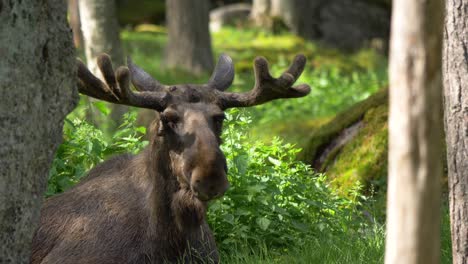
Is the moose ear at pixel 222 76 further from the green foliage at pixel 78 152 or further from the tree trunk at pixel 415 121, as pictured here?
the tree trunk at pixel 415 121

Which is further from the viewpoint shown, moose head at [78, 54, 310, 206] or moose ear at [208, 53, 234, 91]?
moose ear at [208, 53, 234, 91]

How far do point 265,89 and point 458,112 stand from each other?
1.83 metres

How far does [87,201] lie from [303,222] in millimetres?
1891

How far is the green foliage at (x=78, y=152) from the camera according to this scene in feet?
26.6

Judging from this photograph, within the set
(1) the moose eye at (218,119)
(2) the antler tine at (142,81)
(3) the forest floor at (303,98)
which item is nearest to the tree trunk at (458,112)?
(3) the forest floor at (303,98)

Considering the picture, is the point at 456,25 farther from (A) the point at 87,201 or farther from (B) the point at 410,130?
(A) the point at 87,201

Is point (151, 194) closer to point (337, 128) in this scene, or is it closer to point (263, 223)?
point (263, 223)

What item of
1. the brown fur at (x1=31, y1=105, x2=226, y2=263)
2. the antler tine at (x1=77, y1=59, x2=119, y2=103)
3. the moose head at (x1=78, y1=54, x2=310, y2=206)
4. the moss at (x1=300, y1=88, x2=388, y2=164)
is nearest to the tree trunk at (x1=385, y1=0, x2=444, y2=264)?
the moose head at (x1=78, y1=54, x2=310, y2=206)

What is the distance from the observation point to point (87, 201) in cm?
732

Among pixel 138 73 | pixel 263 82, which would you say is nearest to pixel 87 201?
pixel 138 73

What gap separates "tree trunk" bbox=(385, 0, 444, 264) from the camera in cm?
418

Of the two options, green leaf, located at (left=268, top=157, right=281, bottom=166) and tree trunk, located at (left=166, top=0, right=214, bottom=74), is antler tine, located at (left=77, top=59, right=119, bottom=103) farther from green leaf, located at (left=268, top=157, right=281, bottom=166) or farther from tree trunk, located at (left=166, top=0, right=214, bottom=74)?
tree trunk, located at (left=166, top=0, right=214, bottom=74)

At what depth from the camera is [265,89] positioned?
736 cm

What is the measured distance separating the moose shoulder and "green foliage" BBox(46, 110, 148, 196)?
0.60m
